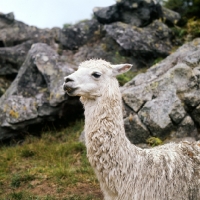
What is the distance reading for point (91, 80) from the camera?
3604 mm

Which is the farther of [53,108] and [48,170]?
[53,108]

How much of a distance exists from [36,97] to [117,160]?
547cm

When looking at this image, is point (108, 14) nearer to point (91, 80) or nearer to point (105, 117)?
point (91, 80)

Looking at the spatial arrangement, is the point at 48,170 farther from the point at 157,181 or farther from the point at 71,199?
the point at 157,181

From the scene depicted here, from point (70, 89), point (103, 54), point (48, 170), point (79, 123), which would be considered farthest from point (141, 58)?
point (70, 89)

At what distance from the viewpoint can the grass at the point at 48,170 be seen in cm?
555

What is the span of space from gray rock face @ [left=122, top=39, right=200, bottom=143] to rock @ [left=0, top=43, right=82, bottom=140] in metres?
1.94

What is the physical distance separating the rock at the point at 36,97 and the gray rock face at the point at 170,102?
6.38 feet

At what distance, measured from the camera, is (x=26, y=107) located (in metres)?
8.40

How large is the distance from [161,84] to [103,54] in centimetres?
435

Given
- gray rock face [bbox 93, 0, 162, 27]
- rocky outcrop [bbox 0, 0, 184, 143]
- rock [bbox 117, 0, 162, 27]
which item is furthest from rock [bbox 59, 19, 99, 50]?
rock [bbox 117, 0, 162, 27]

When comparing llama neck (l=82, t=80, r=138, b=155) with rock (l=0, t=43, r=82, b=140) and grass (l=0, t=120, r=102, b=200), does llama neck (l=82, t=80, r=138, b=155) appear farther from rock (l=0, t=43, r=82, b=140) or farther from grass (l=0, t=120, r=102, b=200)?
rock (l=0, t=43, r=82, b=140)

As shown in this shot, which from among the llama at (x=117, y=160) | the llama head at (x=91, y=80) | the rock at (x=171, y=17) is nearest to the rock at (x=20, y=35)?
the rock at (x=171, y=17)

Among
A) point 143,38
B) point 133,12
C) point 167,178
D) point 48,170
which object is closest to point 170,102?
point 48,170
